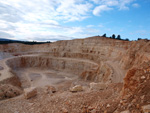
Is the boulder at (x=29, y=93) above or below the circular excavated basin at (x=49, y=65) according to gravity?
above

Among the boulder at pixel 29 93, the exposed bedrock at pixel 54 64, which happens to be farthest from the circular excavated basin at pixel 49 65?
the boulder at pixel 29 93

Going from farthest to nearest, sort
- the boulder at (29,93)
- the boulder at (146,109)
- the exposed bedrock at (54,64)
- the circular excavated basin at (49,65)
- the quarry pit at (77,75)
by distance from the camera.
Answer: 1. the circular excavated basin at (49,65)
2. the exposed bedrock at (54,64)
3. the boulder at (29,93)
4. the quarry pit at (77,75)
5. the boulder at (146,109)

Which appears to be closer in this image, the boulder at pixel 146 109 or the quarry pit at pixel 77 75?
the boulder at pixel 146 109

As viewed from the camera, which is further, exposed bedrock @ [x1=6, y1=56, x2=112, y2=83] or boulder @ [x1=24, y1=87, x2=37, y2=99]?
exposed bedrock @ [x1=6, y1=56, x2=112, y2=83]

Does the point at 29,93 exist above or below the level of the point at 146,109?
below

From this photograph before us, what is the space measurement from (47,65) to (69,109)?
115 ft

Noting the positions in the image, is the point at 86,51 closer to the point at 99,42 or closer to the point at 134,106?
the point at 99,42

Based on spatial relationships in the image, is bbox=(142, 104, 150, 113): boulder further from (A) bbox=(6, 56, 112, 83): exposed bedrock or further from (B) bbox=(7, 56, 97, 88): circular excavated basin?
(B) bbox=(7, 56, 97, 88): circular excavated basin

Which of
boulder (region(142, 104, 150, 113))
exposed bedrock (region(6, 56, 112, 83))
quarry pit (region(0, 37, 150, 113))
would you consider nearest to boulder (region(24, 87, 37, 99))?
quarry pit (region(0, 37, 150, 113))

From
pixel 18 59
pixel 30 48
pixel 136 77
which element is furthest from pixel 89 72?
pixel 30 48

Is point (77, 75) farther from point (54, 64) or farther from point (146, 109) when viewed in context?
point (146, 109)

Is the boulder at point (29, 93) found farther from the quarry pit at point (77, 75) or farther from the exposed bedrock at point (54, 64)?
the exposed bedrock at point (54, 64)

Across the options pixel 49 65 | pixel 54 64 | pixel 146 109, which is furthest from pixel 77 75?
pixel 146 109

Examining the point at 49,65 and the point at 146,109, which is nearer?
the point at 146,109
